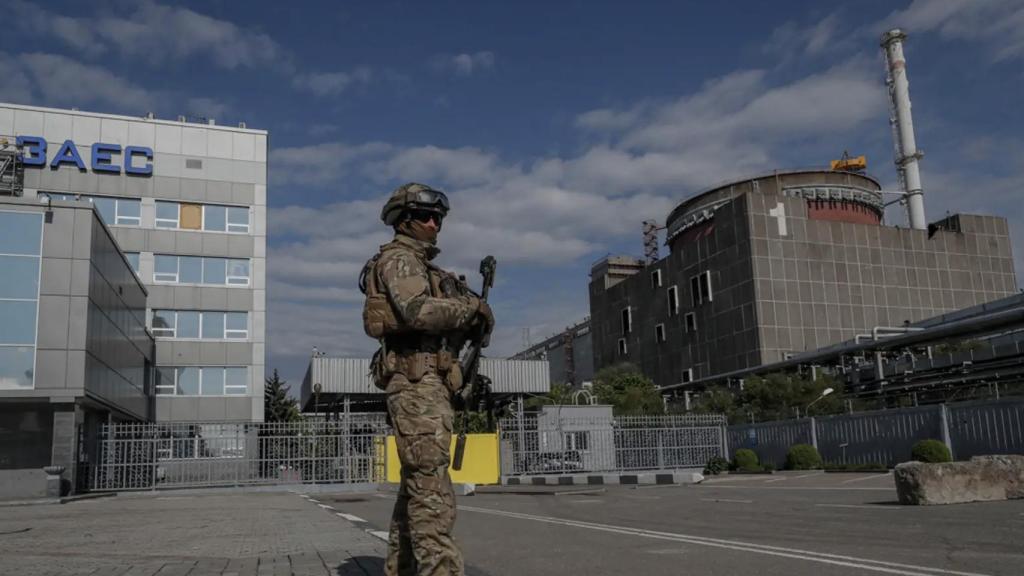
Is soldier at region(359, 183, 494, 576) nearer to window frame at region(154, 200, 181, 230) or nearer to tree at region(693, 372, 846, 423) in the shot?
tree at region(693, 372, 846, 423)

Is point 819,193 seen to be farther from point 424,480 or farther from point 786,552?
point 424,480

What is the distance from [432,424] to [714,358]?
63.0 m

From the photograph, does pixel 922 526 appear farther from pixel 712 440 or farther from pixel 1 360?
pixel 712 440

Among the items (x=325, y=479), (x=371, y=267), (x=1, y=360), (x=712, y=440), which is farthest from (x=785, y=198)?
(x=371, y=267)

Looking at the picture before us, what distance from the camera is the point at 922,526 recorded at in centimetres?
772

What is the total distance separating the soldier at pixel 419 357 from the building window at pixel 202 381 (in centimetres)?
3731

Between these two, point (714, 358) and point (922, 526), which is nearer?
point (922, 526)

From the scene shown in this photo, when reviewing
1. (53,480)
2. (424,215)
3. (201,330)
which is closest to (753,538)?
(424,215)

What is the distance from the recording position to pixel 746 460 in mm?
28797

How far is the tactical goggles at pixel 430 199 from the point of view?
177 inches

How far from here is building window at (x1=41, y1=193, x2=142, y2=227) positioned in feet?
126

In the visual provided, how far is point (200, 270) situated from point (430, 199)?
38010 millimetres

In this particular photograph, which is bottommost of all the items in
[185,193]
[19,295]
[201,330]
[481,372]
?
[481,372]

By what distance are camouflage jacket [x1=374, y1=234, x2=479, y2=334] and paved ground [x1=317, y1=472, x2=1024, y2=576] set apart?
2.29 m
